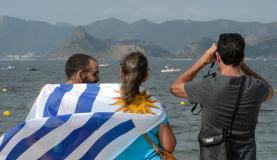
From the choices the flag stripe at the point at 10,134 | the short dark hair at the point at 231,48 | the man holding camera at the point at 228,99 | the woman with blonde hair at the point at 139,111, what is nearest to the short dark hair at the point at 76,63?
the woman with blonde hair at the point at 139,111

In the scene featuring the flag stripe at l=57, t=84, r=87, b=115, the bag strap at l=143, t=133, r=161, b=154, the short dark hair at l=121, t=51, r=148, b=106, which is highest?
the short dark hair at l=121, t=51, r=148, b=106

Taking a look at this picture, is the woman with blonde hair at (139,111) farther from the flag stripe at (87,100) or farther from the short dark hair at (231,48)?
the short dark hair at (231,48)

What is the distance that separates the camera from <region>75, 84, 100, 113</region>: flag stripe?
501 centimetres

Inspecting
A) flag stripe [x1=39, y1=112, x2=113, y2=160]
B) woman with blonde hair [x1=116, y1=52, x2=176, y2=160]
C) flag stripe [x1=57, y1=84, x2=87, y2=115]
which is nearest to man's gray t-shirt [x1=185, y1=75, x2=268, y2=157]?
woman with blonde hair [x1=116, y1=52, x2=176, y2=160]

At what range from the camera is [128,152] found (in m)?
5.04

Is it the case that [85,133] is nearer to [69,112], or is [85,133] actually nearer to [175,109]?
[69,112]

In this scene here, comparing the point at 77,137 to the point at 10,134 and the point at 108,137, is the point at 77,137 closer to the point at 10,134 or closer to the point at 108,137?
the point at 108,137

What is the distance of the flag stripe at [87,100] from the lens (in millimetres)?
5008

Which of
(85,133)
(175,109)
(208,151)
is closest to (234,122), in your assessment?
(208,151)

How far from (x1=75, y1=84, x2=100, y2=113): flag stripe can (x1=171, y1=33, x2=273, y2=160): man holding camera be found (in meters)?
0.73

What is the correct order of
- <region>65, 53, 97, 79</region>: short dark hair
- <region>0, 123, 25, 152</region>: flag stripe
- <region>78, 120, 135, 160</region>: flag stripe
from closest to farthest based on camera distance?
<region>0, 123, 25, 152</region>: flag stripe < <region>78, 120, 135, 160</region>: flag stripe < <region>65, 53, 97, 79</region>: short dark hair

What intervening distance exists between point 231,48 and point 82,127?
52.8 inches

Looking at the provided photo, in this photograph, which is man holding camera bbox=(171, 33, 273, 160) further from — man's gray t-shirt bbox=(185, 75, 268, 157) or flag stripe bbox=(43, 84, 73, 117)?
flag stripe bbox=(43, 84, 73, 117)

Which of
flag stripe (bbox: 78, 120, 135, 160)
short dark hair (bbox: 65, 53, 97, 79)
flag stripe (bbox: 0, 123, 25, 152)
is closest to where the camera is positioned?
flag stripe (bbox: 0, 123, 25, 152)
